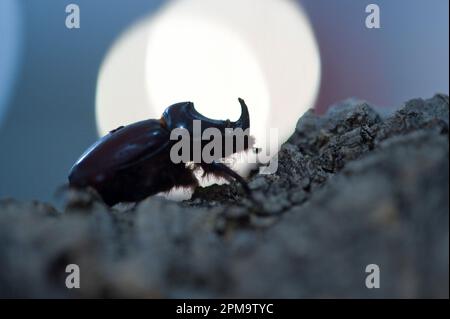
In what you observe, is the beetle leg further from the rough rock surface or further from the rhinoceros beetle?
the rough rock surface

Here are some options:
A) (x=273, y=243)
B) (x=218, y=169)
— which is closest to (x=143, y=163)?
(x=218, y=169)

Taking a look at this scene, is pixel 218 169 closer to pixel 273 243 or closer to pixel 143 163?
pixel 143 163

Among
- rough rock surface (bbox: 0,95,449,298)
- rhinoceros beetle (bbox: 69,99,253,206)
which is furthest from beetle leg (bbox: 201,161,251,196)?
rough rock surface (bbox: 0,95,449,298)

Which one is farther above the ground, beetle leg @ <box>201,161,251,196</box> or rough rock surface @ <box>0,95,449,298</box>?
beetle leg @ <box>201,161,251,196</box>

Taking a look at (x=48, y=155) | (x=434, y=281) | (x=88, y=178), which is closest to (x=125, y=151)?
(x=88, y=178)

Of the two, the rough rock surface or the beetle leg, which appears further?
the beetle leg

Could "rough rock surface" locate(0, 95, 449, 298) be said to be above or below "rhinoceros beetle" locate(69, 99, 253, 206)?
below

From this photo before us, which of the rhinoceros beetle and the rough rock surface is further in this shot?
the rhinoceros beetle
